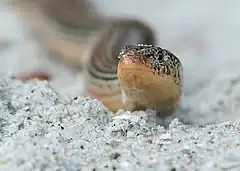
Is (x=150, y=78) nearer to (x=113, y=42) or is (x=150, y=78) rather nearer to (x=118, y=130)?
(x=118, y=130)

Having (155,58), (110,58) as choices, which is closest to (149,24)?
(110,58)

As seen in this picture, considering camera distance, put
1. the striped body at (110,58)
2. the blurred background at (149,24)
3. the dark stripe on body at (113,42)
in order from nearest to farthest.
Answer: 1. the striped body at (110,58)
2. the dark stripe on body at (113,42)
3. the blurred background at (149,24)

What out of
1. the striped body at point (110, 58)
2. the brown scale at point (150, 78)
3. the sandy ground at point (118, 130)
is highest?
the striped body at point (110, 58)

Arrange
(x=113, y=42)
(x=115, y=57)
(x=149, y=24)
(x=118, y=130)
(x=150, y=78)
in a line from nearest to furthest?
(x=118, y=130)
(x=150, y=78)
(x=115, y=57)
(x=113, y=42)
(x=149, y=24)

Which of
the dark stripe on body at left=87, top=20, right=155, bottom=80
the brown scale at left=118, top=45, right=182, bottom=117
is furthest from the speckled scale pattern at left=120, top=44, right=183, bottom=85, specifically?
the dark stripe on body at left=87, top=20, right=155, bottom=80

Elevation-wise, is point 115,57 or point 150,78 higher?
point 115,57

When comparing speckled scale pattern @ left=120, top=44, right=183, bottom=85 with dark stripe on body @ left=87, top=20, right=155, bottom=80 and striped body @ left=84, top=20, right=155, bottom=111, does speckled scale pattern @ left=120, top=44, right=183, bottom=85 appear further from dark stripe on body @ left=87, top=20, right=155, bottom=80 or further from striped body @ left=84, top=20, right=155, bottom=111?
dark stripe on body @ left=87, top=20, right=155, bottom=80

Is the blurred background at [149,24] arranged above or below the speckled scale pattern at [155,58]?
above

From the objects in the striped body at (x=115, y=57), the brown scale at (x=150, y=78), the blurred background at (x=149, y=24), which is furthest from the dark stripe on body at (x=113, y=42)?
the brown scale at (x=150, y=78)

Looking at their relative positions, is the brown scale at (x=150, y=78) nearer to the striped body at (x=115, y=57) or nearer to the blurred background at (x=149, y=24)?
the striped body at (x=115, y=57)
